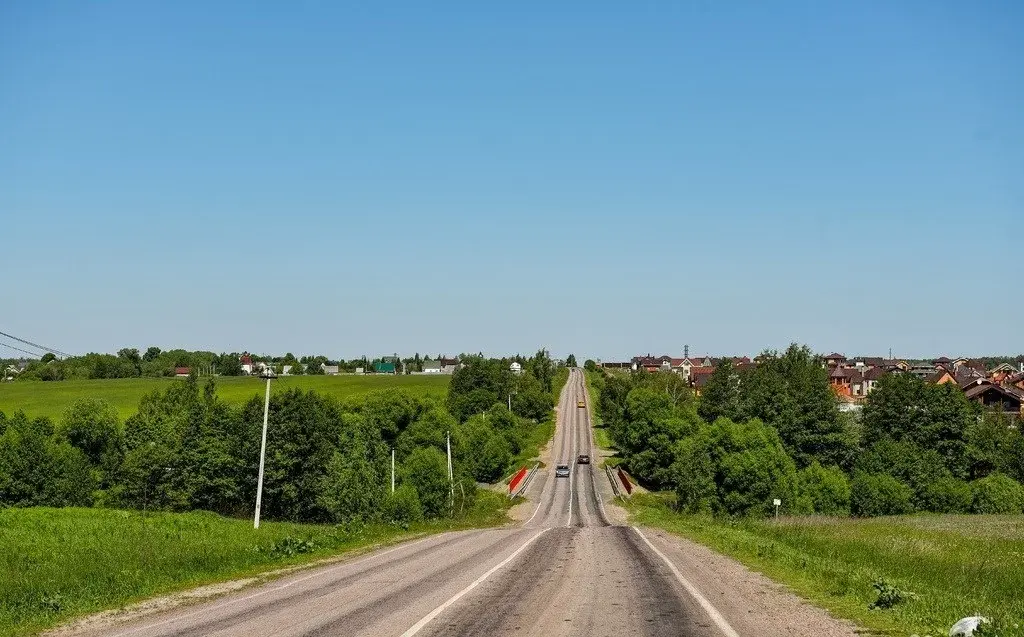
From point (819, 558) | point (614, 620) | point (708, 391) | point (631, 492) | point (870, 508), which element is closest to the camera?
point (614, 620)

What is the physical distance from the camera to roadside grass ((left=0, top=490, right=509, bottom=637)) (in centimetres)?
1669

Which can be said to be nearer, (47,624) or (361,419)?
(47,624)

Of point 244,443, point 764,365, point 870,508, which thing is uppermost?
point 764,365

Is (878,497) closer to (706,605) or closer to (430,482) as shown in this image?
(430,482)

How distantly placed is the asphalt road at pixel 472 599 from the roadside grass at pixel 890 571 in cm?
258

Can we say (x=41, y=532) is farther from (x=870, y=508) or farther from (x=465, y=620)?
(x=870, y=508)

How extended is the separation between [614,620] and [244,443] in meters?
75.0

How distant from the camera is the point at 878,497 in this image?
264ft

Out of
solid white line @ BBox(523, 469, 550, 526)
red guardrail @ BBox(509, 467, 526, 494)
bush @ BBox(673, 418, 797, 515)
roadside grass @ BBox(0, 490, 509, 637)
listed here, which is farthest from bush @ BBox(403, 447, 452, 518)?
bush @ BBox(673, 418, 797, 515)

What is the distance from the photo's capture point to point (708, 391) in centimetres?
13075

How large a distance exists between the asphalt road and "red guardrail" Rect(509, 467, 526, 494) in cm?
6141

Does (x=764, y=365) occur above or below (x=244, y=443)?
above

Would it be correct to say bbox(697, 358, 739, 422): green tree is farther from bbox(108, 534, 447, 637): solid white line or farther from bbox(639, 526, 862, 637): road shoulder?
bbox(639, 526, 862, 637): road shoulder

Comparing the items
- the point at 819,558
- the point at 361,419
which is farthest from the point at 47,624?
the point at 361,419
